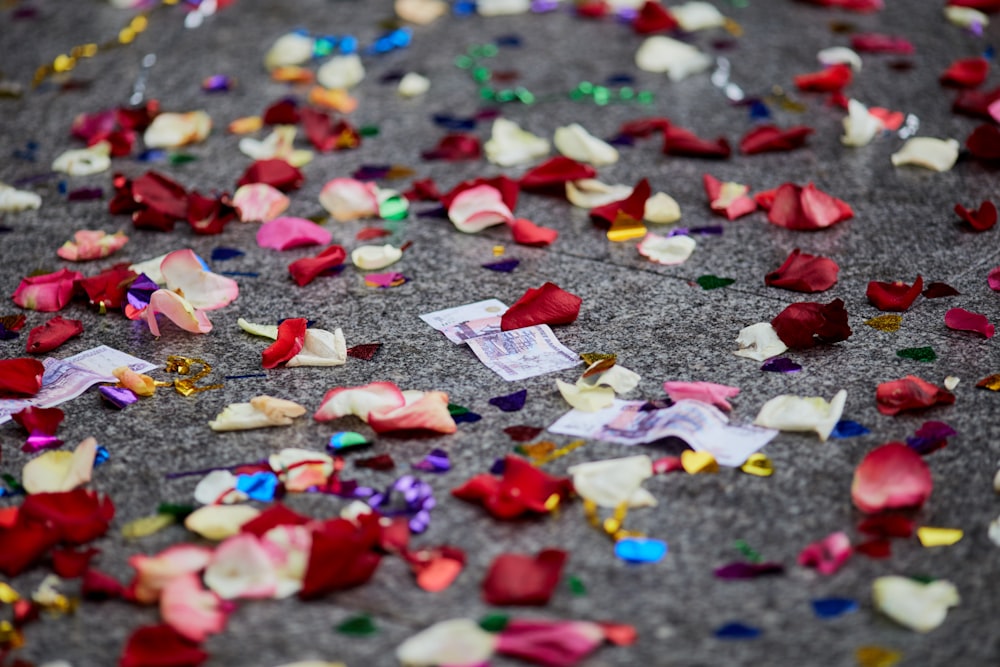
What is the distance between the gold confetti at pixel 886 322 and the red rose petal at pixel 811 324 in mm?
81

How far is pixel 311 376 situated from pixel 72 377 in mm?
400

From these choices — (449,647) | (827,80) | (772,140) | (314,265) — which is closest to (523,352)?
(314,265)

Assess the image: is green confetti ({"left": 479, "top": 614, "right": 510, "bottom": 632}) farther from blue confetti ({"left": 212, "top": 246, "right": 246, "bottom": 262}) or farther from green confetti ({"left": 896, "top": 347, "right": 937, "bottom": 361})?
blue confetti ({"left": 212, "top": 246, "right": 246, "bottom": 262})

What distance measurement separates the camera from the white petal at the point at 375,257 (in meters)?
2.24

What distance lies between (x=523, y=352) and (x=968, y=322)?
0.75m

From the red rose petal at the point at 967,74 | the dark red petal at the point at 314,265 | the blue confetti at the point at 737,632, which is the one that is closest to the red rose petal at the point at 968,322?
the blue confetti at the point at 737,632

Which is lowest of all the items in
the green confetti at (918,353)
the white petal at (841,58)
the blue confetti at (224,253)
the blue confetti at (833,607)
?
the white petal at (841,58)

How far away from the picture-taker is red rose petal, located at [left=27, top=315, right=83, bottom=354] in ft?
6.59

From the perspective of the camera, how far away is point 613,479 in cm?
158

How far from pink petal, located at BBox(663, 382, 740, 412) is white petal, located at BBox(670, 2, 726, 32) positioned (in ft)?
6.14

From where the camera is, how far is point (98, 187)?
2645 millimetres

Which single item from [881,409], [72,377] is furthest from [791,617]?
[72,377]

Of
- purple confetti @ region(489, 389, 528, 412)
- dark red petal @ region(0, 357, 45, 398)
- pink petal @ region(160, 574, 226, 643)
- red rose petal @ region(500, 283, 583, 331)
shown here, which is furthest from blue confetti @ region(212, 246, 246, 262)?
pink petal @ region(160, 574, 226, 643)

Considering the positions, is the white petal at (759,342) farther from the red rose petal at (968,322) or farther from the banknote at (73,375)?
the banknote at (73,375)
